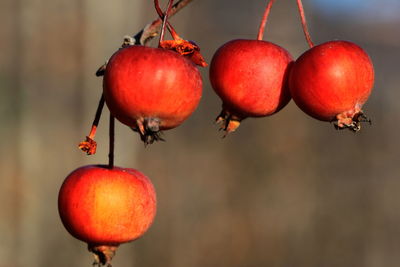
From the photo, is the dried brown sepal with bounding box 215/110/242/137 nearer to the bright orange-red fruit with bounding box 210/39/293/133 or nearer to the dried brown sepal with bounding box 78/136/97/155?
the bright orange-red fruit with bounding box 210/39/293/133

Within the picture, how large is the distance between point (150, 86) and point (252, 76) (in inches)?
9.3

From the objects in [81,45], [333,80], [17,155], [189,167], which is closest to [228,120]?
[333,80]

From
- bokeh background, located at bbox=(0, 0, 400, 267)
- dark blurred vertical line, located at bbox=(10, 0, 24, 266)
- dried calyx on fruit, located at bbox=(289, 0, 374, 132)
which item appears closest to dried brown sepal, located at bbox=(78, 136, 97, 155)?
dried calyx on fruit, located at bbox=(289, 0, 374, 132)

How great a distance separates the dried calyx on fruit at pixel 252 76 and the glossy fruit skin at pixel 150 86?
14 centimetres

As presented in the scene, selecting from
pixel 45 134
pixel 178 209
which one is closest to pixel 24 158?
pixel 45 134

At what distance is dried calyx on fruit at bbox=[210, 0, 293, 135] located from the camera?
1467 mm

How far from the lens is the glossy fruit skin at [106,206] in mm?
1475

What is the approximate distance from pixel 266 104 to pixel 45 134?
696cm

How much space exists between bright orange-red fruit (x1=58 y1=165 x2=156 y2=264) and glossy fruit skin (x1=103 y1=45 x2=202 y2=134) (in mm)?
193

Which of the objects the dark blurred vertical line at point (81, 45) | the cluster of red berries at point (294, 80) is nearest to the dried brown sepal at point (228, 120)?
the cluster of red berries at point (294, 80)

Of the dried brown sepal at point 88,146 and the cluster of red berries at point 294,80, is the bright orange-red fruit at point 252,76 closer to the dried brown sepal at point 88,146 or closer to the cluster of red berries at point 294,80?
the cluster of red berries at point 294,80

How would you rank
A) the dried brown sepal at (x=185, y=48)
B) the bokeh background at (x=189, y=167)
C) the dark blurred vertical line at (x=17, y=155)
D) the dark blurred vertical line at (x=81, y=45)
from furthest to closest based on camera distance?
the dark blurred vertical line at (x=81, y=45), the dark blurred vertical line at (x=17, y=155), the bokeh background at (x=189, y=167), the dried brown sepal at (x=185, y=48)

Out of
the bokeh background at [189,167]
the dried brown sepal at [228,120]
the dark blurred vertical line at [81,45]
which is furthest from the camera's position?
the dark blurred vertical line at [81,45]

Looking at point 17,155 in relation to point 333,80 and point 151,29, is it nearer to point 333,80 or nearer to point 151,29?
point 151,29
